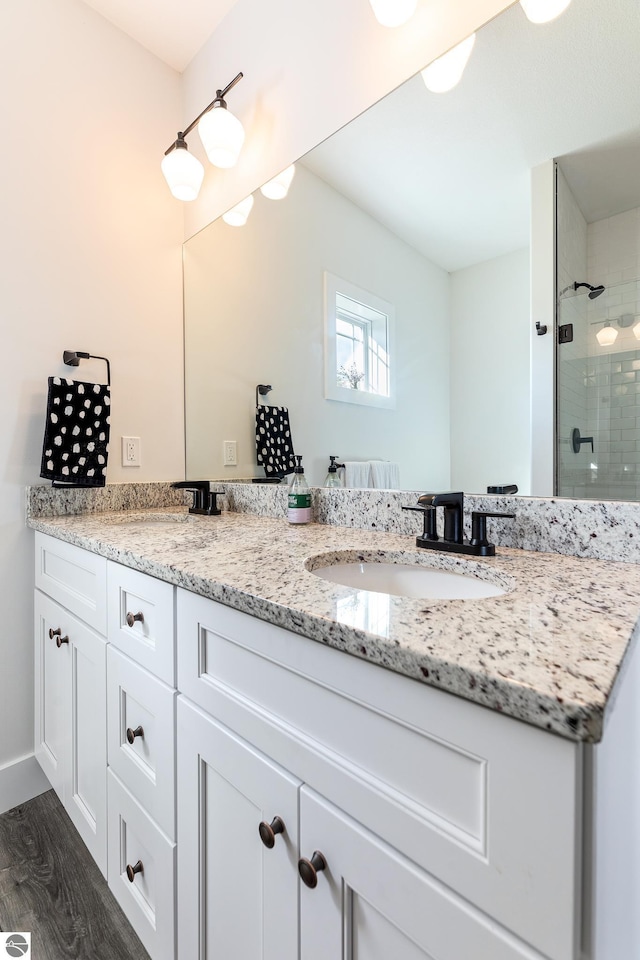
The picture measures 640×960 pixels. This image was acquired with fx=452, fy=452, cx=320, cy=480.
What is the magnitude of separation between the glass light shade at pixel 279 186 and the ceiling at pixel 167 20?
69cm

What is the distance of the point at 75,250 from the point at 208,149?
597 millimetres

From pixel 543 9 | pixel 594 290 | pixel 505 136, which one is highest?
pixel 543 9

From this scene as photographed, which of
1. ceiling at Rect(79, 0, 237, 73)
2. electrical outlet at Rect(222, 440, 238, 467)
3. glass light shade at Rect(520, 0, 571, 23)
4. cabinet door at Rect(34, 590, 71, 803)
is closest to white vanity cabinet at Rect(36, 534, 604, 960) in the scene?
cabinet door at Rect(34, 590, 71, 803)

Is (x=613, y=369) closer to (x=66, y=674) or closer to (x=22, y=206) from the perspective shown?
(x=66, y=674)

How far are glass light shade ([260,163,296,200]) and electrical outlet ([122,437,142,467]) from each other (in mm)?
1019

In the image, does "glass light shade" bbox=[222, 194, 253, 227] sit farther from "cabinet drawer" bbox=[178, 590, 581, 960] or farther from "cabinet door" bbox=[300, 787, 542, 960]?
"cabinet door" bbox=[300, 787, 542, 960]

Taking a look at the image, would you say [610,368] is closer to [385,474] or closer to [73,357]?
[385,474]

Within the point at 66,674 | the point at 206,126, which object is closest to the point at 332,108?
the point at 206,126

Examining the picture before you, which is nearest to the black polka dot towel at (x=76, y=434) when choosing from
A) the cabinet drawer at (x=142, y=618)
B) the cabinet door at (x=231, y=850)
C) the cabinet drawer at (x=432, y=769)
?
the cabinet drawer at (x=142, y=618)

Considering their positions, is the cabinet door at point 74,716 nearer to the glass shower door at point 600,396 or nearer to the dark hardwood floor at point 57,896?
the dark hardwood floor at point 57,896

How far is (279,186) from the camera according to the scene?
154 centimetres

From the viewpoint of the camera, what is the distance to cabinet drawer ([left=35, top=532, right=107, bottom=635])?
3.48ft

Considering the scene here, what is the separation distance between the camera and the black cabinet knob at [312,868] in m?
0.52

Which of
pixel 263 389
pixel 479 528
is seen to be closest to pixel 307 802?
pixel 479 528
